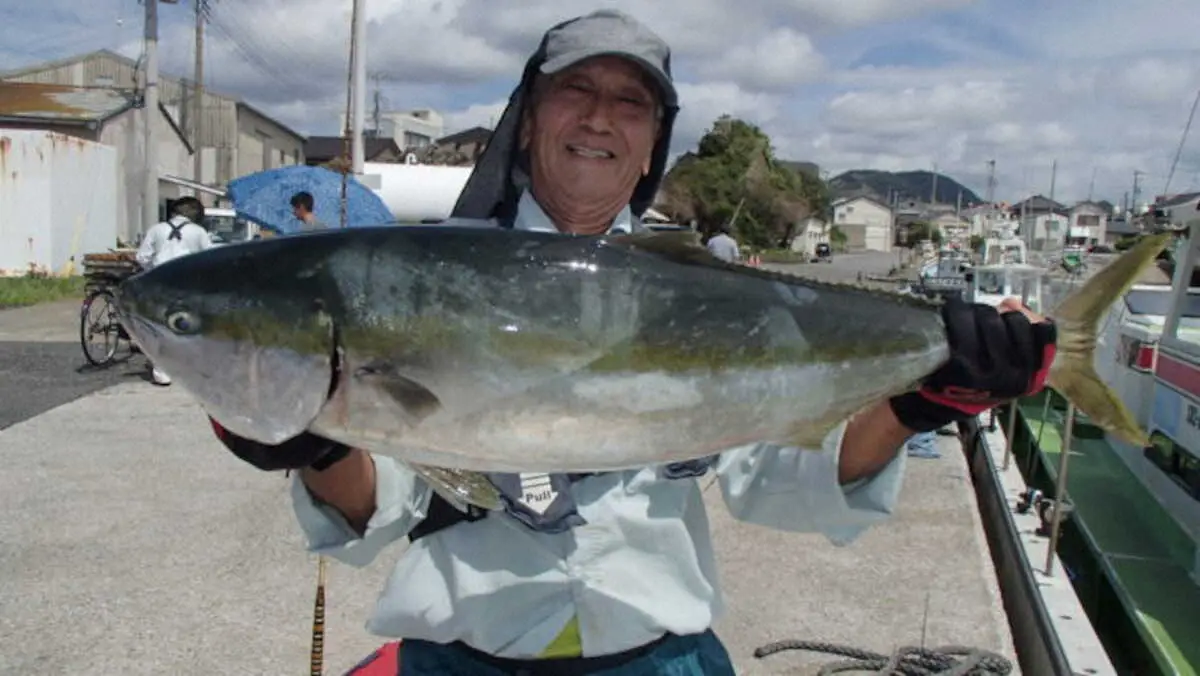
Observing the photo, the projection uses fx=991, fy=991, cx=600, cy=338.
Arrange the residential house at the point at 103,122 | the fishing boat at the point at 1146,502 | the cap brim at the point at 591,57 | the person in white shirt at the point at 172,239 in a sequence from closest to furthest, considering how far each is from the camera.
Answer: the cap brim at the point at 591,57 < the fishing boat at the point at 1146,502 < the person in white shirt at the point at 172,239 < the residential house at the point at 103,122

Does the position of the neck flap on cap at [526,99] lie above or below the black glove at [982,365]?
above

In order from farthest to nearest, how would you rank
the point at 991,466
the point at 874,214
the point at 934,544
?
the point at 874,214 → the point at 991,466 → the point at 934,544

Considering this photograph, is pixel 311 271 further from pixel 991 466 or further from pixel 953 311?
pixel 991 466

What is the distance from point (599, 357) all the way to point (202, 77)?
41.7m

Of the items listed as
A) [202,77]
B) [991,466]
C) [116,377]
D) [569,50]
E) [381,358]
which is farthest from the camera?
[202,77]

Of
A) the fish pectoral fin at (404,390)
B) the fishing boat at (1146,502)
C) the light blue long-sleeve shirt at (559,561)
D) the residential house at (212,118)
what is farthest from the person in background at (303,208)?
the residential house at (212,118)

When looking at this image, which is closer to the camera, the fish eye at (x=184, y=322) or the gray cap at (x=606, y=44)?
the fish eye at (x=184, y=322)

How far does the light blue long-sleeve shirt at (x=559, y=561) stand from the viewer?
1990 millimetres

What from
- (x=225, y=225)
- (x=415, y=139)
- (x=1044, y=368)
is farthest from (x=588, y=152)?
(x=415, y=139)

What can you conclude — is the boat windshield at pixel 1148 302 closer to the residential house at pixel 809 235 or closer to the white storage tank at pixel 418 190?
the white storage tank at pixel 418 190

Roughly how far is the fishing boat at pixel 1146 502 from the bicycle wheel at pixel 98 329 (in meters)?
9.82

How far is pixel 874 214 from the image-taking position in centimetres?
12419

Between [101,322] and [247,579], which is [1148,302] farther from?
[101,322]

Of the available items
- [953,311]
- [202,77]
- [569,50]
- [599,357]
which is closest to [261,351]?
[599,357]
